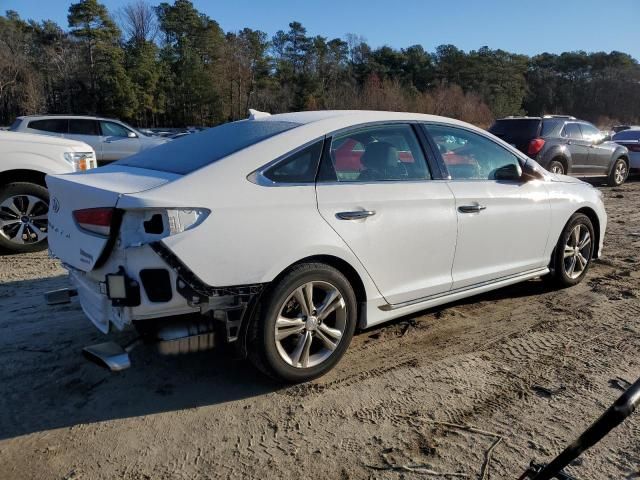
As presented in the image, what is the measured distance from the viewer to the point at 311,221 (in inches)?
129

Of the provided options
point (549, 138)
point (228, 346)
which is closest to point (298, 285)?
point (228, 346)

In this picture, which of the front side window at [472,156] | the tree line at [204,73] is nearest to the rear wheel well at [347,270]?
the front side window at [472,156]

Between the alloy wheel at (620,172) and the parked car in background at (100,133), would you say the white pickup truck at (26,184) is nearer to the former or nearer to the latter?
the parked car in background at (100,133)

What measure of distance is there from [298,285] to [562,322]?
2.46 m

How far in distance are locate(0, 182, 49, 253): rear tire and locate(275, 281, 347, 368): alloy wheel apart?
444 centimetres

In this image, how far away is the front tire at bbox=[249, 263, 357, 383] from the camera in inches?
125

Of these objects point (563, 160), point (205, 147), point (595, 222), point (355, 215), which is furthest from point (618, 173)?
point (205, 147)

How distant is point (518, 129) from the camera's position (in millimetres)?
12406

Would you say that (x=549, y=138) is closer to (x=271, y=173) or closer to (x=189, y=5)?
(x=271, y=173)

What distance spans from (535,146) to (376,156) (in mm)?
9364

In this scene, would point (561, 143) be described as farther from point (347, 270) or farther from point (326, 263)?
point (326, 263)

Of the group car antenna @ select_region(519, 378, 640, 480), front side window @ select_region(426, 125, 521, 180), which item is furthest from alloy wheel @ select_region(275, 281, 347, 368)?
car antenna @ select_region(519, 378, 640, 480)

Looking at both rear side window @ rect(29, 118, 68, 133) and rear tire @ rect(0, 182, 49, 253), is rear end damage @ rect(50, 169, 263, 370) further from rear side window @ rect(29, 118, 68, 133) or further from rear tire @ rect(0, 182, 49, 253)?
rear side window @ rect(29, 118, 68, 133)

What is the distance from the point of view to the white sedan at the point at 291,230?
2.94 metres
